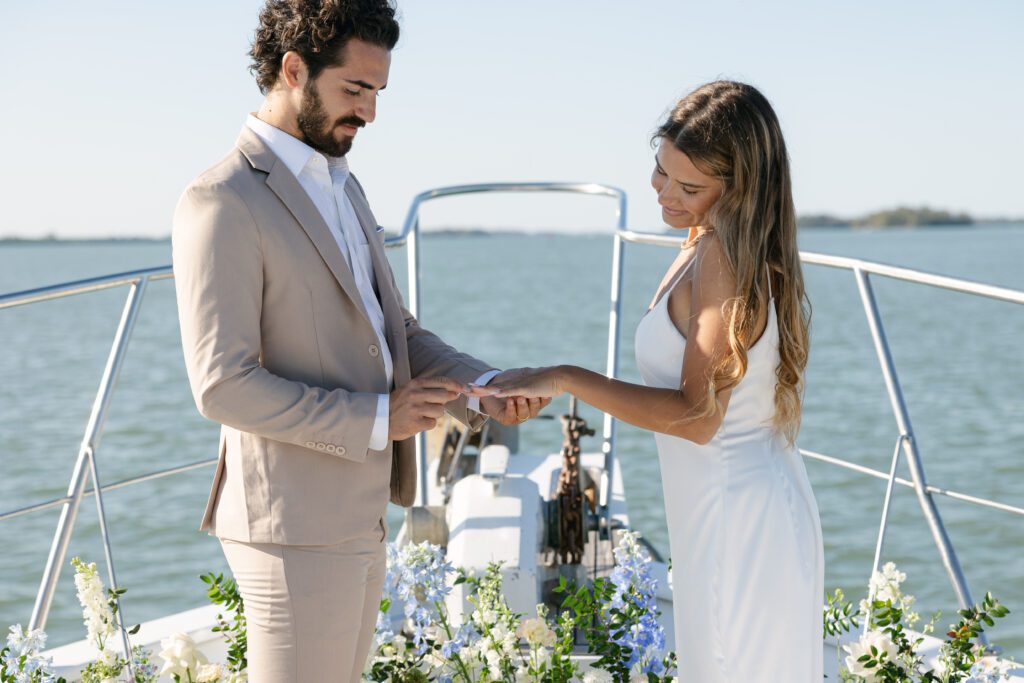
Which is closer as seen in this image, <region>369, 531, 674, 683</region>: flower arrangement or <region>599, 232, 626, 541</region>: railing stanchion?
<region>369, 531, 674, 683</region>: flower arrangement

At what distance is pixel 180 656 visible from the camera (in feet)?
7.70

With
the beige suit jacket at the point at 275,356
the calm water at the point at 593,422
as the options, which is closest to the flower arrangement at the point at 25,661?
the beige suit jacket at the point at 275,356

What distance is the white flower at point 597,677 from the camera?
227 centimetres

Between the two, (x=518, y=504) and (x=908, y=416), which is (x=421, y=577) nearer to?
(x=518, y=504)

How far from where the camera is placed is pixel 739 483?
2.07m

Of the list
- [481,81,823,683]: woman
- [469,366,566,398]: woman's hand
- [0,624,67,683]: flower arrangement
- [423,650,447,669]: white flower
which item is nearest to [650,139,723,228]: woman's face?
[481,81,823,683]: woman

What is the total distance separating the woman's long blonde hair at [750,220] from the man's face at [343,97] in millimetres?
570

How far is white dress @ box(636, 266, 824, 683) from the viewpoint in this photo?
6.77 feet

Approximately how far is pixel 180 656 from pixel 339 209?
101 cm

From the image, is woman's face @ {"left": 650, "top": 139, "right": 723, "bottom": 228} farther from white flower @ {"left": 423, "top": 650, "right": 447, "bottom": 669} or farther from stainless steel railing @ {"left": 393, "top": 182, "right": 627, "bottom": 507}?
stainless steel railing @ {"left": 393, "top": 182, "right": 627, "bottom": 507}

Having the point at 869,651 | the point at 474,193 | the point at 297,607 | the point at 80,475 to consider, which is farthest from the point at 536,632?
the point at 474,193

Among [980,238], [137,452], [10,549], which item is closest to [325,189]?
[10,549]

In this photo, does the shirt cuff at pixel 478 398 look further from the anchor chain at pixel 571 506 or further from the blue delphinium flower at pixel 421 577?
the anchor chain at pixel 571 506

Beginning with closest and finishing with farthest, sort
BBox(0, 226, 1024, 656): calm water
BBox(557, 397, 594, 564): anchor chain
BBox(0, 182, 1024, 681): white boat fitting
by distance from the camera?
BBox(0, 182, 1024, 681): white boat fitting < BBox(557, 397, 594, 564): anchor chain < BBox(0, 226, 1024, 656): calm water
